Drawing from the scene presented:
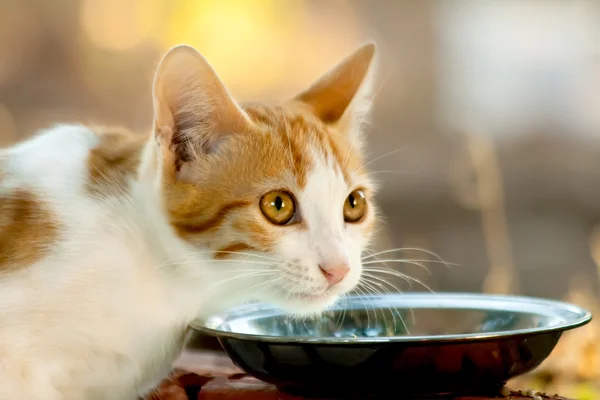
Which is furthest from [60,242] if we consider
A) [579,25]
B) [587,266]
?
[579,25]

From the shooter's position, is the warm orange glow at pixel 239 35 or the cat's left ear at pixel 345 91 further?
the warm orange glow at pixel 239 35

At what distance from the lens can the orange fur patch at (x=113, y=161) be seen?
91cm

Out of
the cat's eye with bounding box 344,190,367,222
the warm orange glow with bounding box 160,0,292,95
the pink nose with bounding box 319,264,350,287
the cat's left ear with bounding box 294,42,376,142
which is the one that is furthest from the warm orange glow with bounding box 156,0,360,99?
the pink nose with bounding box 319,264,350,287

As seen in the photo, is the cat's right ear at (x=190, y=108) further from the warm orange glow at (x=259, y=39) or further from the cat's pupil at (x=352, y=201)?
the warm orange glow at (x=259, y=39)

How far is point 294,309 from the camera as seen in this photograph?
0.90 m

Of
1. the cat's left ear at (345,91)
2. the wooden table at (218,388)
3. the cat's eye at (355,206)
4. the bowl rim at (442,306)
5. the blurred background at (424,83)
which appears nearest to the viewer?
the bowl rim at (442,306)

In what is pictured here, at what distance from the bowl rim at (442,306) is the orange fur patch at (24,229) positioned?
0.19 m

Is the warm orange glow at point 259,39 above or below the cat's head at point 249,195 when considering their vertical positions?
above

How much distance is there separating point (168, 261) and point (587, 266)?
2016mm

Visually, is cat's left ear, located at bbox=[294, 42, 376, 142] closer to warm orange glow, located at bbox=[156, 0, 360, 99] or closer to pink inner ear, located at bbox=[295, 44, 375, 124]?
pink inner ear, located at bbox=[295, 44, 375, 124]

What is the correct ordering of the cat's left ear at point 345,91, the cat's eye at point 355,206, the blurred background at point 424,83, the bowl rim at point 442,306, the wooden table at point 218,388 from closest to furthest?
the bowl rim at point 442,306, the wooden table at point 218,388, the cat's eye at point 355,206, the cat's left ear at point 345,91, the blurred background at point 424,83

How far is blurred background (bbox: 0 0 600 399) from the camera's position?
2.53 meters

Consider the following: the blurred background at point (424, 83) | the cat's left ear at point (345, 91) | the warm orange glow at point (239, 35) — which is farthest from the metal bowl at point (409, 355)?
the warm orange glow at point (239, 35)

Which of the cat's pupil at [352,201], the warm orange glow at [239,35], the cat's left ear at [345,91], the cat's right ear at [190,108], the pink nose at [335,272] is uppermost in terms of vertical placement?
the warm orange glow at [239,35]
